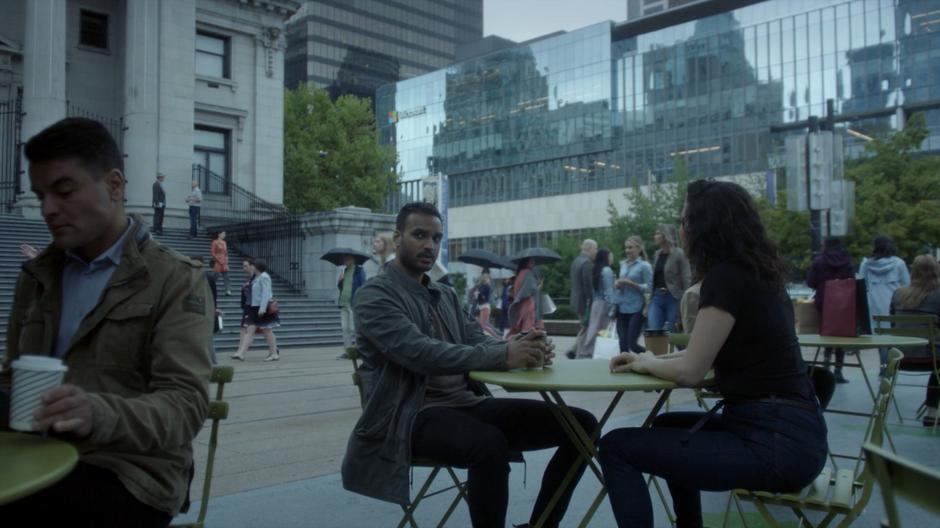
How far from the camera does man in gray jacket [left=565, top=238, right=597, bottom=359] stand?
518 inches

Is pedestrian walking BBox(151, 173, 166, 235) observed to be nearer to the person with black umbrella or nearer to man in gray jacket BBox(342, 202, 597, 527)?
the person with black umbrella

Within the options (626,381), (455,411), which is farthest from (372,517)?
(626,381)

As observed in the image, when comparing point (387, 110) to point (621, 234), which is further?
point (387, 110)

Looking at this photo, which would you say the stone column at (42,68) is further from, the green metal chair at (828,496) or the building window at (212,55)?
the green metal chair at (828,496)

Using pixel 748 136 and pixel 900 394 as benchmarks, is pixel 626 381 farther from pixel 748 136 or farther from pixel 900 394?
pixel 748 136

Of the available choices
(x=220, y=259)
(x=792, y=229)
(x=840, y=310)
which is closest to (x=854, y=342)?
(x=840, y=310)

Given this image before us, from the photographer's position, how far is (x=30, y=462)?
1800 millimetres

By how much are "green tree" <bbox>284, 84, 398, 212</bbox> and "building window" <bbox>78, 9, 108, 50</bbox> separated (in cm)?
1555

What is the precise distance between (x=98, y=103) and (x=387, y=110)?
66.3m

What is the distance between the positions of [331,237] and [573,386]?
18096mm

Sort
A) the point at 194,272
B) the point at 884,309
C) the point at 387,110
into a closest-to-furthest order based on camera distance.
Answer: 1. the point at 194,272
2. the point at 884,309
3. the point at 387,110

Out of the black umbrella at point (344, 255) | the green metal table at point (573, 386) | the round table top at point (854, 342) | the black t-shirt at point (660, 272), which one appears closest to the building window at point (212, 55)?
the black umbrella at point (344, 255)

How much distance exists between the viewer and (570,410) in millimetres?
3426

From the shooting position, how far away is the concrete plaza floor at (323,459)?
14.7ft
